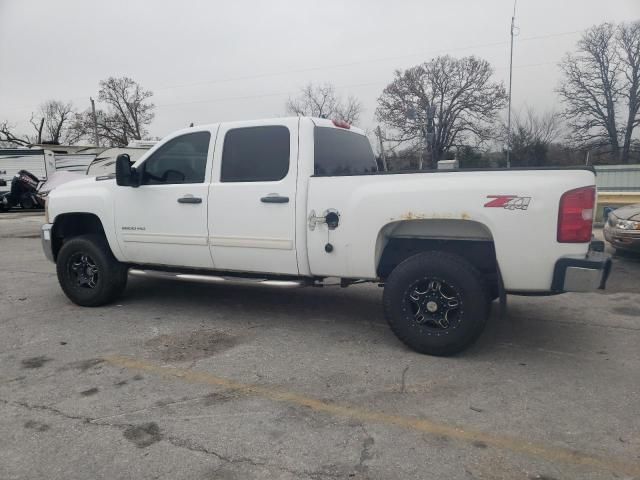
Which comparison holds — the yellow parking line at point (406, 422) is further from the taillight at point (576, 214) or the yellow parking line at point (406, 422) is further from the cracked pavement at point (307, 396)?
the taillight at point (576, 214)

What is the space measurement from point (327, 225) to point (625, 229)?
547 centimetres

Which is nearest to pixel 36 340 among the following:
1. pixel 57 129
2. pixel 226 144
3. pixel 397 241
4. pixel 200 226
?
pixel 200 226

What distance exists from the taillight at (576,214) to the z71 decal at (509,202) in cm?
23

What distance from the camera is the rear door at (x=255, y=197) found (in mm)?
4453

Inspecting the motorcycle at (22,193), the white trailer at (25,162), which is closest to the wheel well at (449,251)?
the motorcycle at (22,193)

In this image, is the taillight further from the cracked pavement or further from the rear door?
the rear door

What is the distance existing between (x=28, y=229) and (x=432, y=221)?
51.0 feet

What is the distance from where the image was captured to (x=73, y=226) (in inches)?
230

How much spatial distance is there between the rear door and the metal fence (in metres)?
17.2

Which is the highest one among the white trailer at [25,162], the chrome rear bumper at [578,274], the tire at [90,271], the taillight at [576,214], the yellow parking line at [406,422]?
the white trailer at [25,162]

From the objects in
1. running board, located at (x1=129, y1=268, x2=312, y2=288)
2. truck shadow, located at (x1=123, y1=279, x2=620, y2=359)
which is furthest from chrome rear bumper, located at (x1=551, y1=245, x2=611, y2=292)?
running board, located at (x1=129, y1=268, x2=312, y2=288)

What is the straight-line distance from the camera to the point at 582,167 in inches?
139

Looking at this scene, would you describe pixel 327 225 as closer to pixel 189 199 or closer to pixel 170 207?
pixel 189 199

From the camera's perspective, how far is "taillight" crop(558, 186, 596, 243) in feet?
11.4
